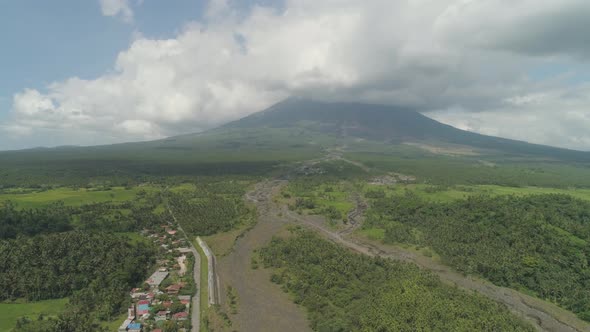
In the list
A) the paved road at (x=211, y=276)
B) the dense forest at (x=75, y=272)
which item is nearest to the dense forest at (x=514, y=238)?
the paved road at (x=211, y=276)

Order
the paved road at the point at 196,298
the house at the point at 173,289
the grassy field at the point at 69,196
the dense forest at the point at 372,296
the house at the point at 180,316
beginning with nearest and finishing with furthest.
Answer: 1. the dense forest at the point at 372,296
2. the paved road at the point at 196,298
3. the house at the point at 180,316
4. the house at the point at 173,289
5. the grassy field at the point at 69,196

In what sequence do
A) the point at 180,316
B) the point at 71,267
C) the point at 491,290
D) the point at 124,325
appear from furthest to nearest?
the point at 491,290
the point at 71,267
the point at 180,316
the point at 124,325

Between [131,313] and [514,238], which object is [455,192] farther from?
[131,313]

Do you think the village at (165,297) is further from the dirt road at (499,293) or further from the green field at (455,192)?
the green field at (455,192)

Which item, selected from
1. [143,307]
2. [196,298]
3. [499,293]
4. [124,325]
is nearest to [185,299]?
[196,298]

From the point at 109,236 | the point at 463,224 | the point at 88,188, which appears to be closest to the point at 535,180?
the point at 463,224
